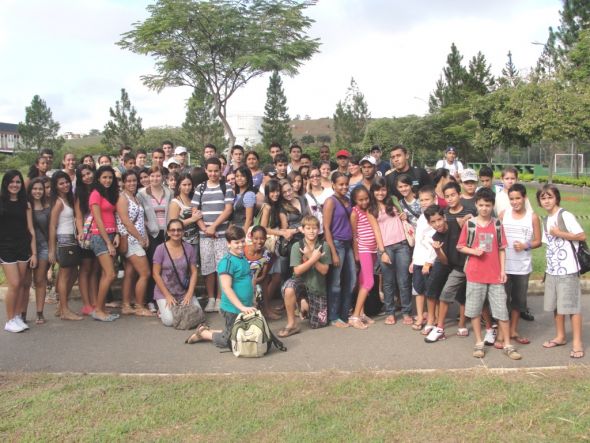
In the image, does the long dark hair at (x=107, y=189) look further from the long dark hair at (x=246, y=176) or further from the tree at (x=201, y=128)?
the tree at (x=201, y=128)

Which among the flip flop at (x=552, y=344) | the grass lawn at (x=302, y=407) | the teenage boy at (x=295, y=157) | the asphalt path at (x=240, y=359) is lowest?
the asphalt path at (x=240, y=359)

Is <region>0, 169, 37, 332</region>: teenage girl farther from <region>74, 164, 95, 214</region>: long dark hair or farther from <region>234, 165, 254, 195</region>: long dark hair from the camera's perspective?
<region>234, 165, 254, 195</region>: long dark hair

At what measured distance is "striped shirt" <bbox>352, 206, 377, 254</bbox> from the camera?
610 cm

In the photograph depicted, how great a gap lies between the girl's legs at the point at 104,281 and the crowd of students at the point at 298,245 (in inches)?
0.6

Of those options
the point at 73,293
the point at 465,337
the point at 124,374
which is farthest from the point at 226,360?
the point at 73,293

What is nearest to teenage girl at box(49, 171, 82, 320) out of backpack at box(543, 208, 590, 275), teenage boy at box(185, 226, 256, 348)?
teenage boy at box(185, 226, 256, 348)

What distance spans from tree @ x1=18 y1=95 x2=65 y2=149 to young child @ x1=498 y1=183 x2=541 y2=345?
53.8m

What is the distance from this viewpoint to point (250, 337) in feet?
16.3

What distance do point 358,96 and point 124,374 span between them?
5353 centimetres

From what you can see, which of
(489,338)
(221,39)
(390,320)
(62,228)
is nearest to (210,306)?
(62,228)

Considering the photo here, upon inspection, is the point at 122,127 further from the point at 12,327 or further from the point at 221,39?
the point at 12,327

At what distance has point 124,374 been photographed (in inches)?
179

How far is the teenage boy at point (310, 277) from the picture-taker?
18.6 feet

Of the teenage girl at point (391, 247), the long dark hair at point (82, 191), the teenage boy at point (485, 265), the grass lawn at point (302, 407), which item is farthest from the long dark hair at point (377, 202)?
the long dark hair at point (82, 191)
